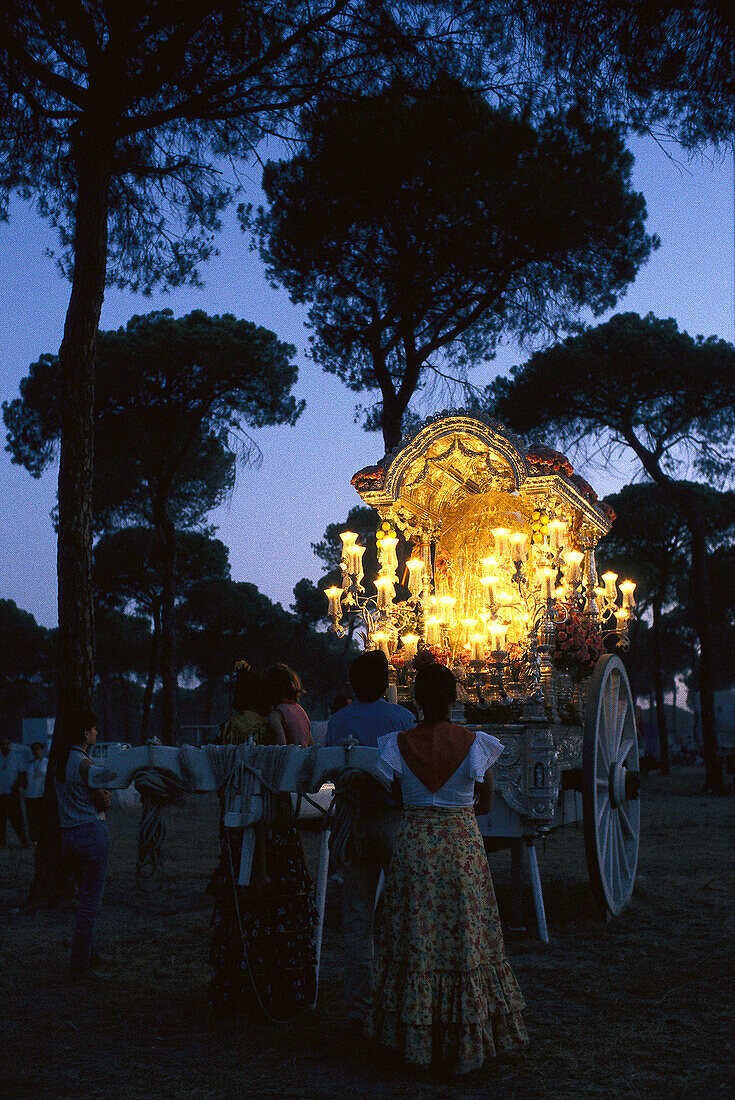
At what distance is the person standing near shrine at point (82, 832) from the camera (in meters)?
5.29

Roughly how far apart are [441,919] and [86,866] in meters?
2.59

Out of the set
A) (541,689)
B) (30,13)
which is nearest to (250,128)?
(30,13)

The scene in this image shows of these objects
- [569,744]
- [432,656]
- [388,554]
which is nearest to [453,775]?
[569,744]

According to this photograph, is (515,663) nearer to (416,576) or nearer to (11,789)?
(416,576)

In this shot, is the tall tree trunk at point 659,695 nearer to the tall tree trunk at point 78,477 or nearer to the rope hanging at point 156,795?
the tall tree trunk at point 78,477

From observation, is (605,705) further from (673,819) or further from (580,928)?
(673,819)

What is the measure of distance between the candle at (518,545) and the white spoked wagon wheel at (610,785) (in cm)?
134

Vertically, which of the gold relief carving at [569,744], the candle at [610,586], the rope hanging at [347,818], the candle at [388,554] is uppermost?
the candle at [388,554]

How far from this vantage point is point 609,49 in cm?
735

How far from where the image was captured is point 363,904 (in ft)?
13.8

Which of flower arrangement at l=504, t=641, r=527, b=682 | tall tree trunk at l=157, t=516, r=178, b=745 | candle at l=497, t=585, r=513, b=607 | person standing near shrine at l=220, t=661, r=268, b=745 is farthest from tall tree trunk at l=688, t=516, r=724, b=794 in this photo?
person standing near shrine at l=220, t=661, r=268, b=745

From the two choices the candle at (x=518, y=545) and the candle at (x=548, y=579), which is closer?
the candle at (x=548, y=579)

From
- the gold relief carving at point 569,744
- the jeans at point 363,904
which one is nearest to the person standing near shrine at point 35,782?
the gold relief carving at point 569,744

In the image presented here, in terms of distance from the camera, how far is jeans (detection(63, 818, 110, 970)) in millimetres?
5283
